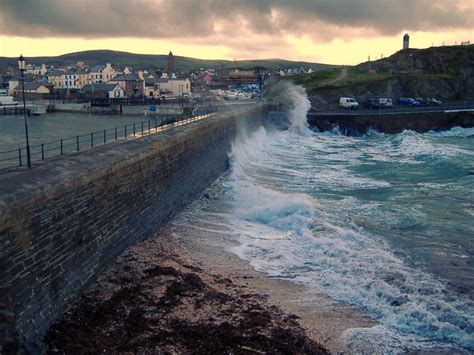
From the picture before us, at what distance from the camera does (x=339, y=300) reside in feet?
39.4

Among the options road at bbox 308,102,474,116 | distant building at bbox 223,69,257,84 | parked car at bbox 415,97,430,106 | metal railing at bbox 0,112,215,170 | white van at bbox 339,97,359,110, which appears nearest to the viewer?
metal railing at bbox 0,112,215,170

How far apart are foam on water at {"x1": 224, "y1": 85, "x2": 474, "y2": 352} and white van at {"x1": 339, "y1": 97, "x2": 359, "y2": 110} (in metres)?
27.3

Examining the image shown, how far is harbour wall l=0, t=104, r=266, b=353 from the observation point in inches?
355

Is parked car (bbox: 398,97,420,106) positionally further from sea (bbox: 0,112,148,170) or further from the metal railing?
the metal railing

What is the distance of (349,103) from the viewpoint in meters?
58.9

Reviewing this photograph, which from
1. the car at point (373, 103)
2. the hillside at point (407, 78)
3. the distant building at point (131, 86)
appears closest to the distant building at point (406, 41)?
the hillside at point (407, 78)

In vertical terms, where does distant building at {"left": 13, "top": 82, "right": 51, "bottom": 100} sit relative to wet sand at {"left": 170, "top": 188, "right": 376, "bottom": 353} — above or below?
above

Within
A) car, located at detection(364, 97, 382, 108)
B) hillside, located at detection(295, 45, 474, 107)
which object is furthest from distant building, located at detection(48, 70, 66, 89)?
car, located at detection(364, 97, 382, 108)

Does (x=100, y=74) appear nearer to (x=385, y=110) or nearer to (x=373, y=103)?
(x=373, y=103)

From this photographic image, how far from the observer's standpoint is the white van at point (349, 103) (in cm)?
5861

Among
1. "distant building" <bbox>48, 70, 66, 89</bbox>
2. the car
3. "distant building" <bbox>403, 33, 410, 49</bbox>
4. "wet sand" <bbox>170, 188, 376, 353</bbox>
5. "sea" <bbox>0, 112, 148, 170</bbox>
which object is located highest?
"distant building" <bbox>403, 33, 410, 49</bbox>

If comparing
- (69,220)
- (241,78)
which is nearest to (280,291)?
(69,220)

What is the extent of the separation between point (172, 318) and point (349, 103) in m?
51.2

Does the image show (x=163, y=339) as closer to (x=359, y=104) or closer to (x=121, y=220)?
(x=121, y=220)
